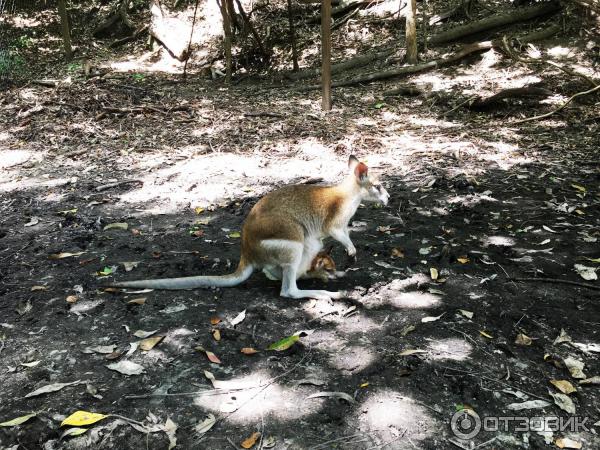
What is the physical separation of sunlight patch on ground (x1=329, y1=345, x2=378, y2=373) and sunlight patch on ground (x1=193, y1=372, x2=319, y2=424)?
0.31 m

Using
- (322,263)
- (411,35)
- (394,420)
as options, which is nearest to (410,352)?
(394,420)

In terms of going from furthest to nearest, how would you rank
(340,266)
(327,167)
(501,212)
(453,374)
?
(327,167), (501,212), (340,266), (453,374)

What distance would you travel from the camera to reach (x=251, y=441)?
2633 mm

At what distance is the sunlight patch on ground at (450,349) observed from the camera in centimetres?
327

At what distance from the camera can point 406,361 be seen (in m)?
3.23

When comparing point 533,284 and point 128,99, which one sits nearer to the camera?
point 533,284

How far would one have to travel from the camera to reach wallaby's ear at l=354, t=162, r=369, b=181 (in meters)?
4.18

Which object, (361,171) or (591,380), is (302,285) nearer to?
(361,171)

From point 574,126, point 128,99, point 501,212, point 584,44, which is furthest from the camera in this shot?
point 584,44

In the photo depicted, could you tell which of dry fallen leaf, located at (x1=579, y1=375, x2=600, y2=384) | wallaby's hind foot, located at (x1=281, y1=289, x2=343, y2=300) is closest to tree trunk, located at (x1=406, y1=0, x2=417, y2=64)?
wallaby's hind foot, located at (x1=281, y1=289, x2=343, y2=300)

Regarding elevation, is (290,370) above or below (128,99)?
below

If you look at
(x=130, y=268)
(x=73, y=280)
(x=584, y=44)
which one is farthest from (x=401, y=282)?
Answer: (x=584, y=44)

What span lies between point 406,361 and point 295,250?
123cm

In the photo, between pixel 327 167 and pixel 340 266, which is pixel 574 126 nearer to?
pixel 327 167
